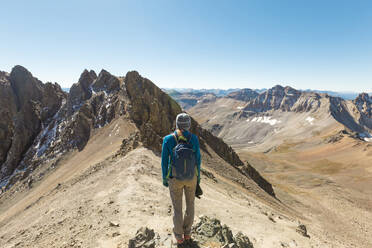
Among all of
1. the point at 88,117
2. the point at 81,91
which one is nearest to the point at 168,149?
the point at 88,117

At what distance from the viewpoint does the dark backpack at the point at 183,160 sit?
6.04 m

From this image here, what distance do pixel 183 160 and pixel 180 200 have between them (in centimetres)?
139

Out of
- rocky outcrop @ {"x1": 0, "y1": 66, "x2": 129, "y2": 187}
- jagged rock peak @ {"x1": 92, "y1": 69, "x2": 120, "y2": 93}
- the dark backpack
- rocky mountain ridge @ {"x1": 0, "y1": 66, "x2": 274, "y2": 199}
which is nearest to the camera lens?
the dark backpack

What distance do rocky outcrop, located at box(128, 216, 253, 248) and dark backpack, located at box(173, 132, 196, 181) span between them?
2413 millimetres

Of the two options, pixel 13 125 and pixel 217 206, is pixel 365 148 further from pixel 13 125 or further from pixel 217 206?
pixel 13 125

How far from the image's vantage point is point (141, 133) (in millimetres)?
24484

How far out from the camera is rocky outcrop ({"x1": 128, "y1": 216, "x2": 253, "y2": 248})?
663 centimetres

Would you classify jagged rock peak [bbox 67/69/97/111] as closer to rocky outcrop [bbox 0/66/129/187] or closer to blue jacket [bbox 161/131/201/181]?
rocky outcrop [bbox 0/66/129/187]

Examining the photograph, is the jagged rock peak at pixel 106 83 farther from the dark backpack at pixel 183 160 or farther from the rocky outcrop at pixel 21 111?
the dark backpack at pixel 183 160

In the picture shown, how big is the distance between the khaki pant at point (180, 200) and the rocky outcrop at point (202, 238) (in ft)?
2.04

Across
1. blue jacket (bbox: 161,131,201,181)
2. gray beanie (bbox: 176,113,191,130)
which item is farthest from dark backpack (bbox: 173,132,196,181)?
gray beanie (bbox: 176,113,191,130)

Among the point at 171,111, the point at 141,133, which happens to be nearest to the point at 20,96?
the point at 171,111

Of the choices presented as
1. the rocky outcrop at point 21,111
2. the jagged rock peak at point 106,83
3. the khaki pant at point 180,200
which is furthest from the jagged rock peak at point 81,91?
the khaki pant at point 180,200

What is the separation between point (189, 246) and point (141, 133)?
18.8m
